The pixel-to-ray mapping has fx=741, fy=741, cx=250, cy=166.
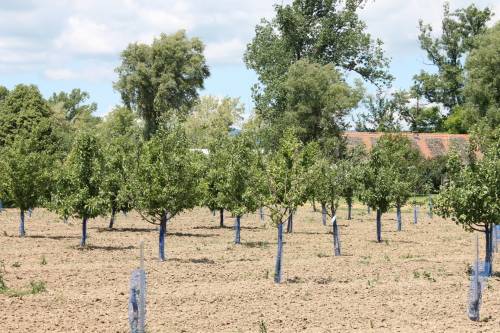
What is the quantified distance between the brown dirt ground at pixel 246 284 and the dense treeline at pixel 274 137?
168cm

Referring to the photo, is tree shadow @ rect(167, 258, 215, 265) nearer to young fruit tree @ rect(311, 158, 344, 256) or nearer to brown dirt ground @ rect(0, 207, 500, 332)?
brown dirt ground @ rect(0, 207, 500, 332)

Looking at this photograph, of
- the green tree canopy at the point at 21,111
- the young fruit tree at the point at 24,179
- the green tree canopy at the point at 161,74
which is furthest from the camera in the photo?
the green tree canopy at the point at 161,74

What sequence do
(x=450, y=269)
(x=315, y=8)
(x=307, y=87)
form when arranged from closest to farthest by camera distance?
(x=450, y=269) < (x=307, y=87) < (x=315, y=8)

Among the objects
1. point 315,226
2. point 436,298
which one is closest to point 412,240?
point 315,226

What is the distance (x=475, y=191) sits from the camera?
2486 cm

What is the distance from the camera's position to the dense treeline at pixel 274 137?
2686 cm

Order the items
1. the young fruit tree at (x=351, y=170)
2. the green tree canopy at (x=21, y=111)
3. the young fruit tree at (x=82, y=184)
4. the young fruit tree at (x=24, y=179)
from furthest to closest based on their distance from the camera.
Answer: the green tree canopy at (x=21, y=111)
the young fruit tree at (x=24, y=179)
the young fruit tree at (x=82, y=184)
the young fruit tree at (x=351, y=170)

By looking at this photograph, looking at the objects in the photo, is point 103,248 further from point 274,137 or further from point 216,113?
point 216,113

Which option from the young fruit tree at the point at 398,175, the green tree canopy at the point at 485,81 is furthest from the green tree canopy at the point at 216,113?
the young fruit tree at the point at 398,175

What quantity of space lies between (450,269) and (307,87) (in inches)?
1590

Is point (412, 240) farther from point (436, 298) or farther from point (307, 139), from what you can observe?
point (307, 139)

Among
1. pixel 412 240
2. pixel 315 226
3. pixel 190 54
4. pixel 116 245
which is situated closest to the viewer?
pixel 116 245

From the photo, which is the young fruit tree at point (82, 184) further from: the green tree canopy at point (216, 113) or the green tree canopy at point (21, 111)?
the green tree canopy at point (216, 113)

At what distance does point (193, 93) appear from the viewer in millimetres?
85875
